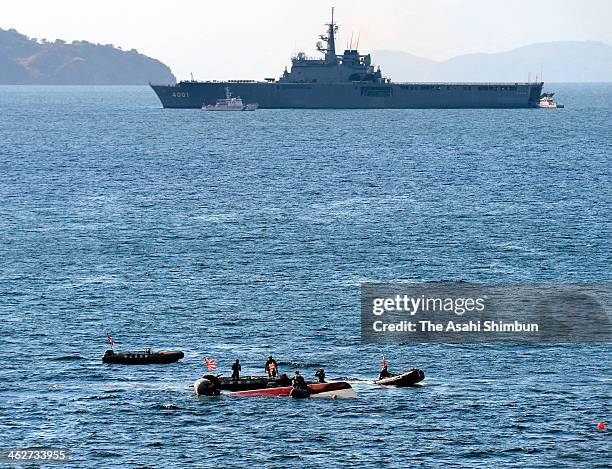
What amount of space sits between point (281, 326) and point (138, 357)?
45.8 feet

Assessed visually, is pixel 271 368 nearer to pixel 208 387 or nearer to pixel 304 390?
pixel 304 390

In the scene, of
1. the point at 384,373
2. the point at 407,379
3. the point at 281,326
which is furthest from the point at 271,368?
the point at 281,326

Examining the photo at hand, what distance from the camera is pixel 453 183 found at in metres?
183

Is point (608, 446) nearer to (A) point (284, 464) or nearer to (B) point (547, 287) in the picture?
(A) point (284, 464)

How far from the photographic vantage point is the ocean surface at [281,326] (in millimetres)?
67375

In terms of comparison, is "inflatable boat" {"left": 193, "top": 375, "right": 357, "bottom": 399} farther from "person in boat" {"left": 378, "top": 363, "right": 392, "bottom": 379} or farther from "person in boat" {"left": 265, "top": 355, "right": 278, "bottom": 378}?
"person in boat" {"left": 378, "top": 363, "right": 392, "bottom": 379}

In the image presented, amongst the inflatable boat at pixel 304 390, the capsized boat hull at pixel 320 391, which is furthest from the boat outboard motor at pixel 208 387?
the capsized boat hull at pixel 320 391

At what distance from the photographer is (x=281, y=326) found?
91.9 meters

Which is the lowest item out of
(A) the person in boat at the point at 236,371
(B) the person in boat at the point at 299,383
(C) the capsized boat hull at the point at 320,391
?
(C) the capsized boat hull at the point at 320,391

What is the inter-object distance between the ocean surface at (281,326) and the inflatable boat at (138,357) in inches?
35.0

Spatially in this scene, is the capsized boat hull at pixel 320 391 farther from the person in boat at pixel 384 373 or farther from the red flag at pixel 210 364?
the person in boat at pixel 384 373

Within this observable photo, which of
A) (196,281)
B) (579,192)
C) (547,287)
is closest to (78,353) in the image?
(196,281)

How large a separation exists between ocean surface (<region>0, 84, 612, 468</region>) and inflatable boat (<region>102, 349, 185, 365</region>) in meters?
0.89

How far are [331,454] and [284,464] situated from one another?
301 cm
